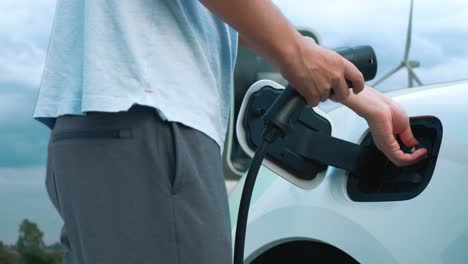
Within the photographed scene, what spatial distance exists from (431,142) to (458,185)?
0.45 feet

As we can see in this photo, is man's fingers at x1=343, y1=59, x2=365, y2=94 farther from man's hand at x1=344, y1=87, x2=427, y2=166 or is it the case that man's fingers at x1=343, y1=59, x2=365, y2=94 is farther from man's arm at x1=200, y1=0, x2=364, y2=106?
man's hand at x1=344, y1=87, x2=427, y2=166

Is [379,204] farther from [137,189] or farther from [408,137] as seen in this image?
[137,189]

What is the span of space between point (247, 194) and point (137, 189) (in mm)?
A: 247

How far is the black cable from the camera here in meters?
1.21

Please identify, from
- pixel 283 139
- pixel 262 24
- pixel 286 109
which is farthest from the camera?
pixel 283 139

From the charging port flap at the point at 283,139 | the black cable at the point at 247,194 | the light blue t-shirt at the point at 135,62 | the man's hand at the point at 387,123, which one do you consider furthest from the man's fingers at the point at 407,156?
the light blue t-shirt at the point at 135,62

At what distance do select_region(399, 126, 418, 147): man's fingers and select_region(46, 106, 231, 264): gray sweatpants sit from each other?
1.76 feet

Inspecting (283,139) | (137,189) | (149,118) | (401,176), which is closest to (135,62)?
(149,118)

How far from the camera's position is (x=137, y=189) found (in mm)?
1031

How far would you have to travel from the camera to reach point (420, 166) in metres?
1.42

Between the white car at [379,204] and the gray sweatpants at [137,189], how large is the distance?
438mm

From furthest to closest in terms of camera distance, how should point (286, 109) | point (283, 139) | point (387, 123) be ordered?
point (283, 139)
point (387, 123)
point (286, 109)

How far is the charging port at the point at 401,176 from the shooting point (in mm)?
1386

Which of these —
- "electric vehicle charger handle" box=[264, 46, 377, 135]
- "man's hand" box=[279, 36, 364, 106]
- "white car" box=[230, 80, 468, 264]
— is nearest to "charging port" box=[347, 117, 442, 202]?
"white car" box=[230, 80, 468, 264]
